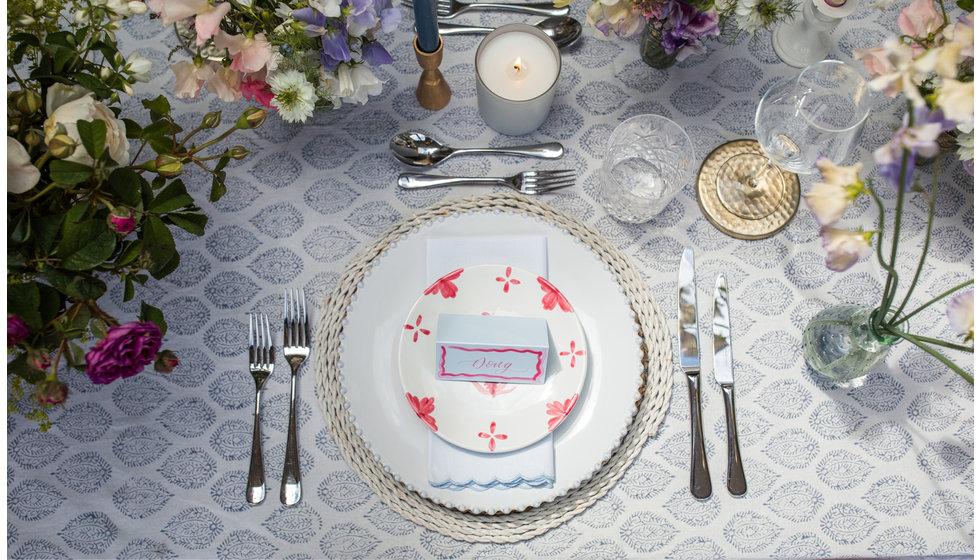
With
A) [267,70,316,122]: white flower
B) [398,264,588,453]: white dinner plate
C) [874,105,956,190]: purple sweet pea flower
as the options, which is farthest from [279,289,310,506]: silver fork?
[874,105,956,190]: purple sweet pea flower

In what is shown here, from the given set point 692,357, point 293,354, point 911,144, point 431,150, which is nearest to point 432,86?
point 431,150

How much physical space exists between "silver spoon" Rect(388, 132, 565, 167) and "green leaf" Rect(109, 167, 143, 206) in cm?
37

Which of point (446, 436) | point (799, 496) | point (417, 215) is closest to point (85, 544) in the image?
point (446, 436)

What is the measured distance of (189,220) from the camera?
27.8 inches

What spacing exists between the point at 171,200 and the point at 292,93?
186mm

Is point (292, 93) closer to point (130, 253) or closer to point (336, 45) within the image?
point (336, 45)

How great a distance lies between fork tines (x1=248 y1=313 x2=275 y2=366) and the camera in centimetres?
86

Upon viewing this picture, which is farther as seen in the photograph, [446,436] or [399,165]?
[399,165]

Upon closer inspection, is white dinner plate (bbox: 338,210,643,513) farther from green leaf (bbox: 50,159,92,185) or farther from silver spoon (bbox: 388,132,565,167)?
green leaf (bbox: 50,159,92,185)

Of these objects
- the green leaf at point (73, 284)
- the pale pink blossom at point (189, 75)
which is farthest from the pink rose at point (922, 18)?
the green leaf at point (73, 284)

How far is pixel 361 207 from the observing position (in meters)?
0.92

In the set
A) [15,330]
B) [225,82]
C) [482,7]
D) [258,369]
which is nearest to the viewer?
[15,330]

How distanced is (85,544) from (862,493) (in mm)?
1021

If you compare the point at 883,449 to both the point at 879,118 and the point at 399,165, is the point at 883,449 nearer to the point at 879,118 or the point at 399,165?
the point at 879,118
